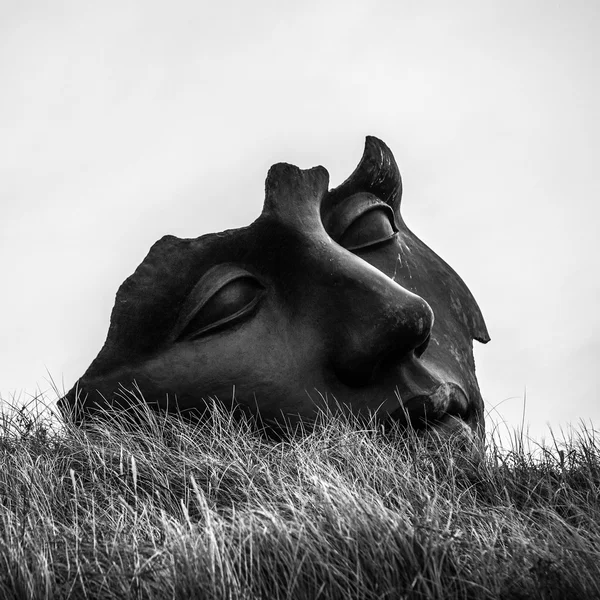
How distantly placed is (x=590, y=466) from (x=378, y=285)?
3.58 ft

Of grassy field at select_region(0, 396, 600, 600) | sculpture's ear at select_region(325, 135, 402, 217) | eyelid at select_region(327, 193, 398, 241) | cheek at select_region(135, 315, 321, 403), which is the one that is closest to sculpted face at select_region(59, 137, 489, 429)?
cheek at select_region(135, 315, 321, 403)

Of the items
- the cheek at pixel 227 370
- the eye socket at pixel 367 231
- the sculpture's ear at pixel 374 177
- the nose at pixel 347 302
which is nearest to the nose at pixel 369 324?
the nose at pixel 347 302

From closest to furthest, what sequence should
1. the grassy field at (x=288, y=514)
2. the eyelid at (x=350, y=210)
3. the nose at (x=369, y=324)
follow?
1. the grassy field at (x=288, y=514)
2. the nose at (x=369, y=324)
3. the eyelid at (x=350, y=210)

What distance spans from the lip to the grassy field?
0.10 metres

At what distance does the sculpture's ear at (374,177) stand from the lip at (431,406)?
3.45ft

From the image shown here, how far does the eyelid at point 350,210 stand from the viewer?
4.32 metres

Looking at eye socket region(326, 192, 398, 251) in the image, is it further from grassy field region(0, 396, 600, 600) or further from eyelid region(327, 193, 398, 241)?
grassy field region(0, 396, 600, 600)

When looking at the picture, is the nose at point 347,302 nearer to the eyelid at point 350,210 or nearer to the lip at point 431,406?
the lip at point 431,406

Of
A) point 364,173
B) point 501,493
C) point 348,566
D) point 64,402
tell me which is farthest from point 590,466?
point 64,402

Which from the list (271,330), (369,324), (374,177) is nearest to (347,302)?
(369,324)

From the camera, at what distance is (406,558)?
2.39 m

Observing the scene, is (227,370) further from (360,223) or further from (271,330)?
(360,223)

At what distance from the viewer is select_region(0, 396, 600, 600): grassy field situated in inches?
92.5

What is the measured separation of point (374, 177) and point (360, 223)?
0.27 m
